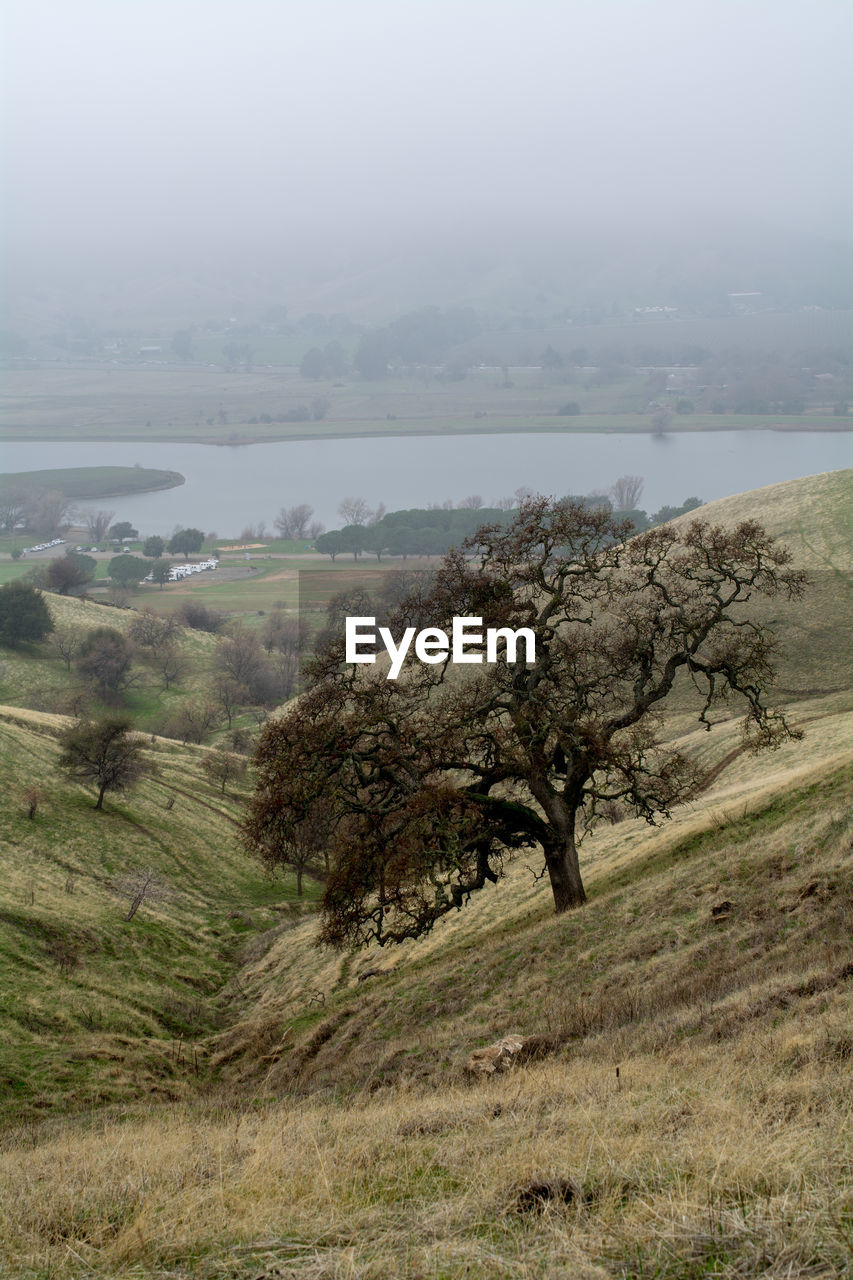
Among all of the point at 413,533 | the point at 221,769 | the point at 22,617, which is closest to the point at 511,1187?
the point at 221,769

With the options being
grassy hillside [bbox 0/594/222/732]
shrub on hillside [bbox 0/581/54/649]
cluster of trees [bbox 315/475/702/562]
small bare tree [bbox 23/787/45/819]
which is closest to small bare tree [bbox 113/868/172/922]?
small bare tree [bbox 23/787/45/819]

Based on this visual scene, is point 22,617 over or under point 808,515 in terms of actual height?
under

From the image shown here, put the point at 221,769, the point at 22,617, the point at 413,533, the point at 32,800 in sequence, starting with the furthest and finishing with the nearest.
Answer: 1. the point at 413,533
2. the point at 22,617
3. the point at 221,769
4. the point at 32,800

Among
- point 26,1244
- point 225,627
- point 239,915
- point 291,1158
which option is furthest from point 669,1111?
point 225,627

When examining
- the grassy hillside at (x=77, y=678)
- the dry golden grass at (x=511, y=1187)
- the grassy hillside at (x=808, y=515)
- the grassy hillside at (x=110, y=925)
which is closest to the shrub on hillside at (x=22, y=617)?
the grassy hillside at (x=77, y=678)

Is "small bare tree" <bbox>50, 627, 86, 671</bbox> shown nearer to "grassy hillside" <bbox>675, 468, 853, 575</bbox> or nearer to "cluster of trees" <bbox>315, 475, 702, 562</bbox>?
"cluster of trees" <bbox>315, 475, 702, 562</bbox>

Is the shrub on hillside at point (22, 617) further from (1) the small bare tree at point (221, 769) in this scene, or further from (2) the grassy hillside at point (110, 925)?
(1) the small bare tree at point (221, 769)

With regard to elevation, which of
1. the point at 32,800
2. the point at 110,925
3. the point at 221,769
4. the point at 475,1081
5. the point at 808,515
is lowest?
the point at 221,769

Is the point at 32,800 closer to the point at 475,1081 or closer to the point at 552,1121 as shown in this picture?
the point at 475,1081
